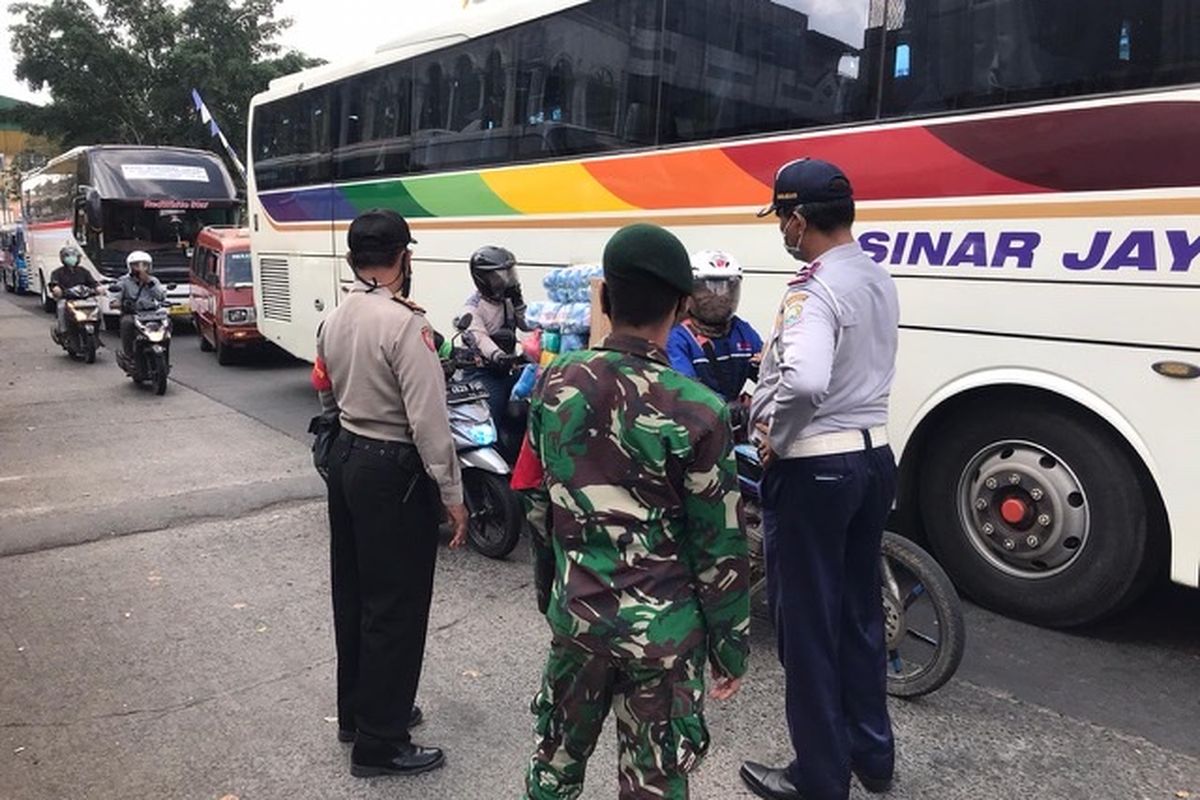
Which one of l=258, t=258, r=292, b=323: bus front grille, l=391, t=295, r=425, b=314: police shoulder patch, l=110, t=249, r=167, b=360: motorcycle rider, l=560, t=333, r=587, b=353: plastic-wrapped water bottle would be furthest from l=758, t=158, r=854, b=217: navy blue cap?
l=110, t=249, r=167, b=360: motorcycle rider

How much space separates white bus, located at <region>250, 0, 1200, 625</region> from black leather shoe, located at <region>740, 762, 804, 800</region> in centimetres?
190

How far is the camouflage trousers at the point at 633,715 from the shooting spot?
202cm

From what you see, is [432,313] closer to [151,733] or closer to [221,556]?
[221,556]

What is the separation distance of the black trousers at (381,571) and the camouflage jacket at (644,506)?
1073mm

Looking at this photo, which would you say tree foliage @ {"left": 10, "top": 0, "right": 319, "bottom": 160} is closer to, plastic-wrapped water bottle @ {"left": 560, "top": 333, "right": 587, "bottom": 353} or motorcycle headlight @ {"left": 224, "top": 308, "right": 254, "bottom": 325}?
motorcycle headlight @ {"left": 224, "top": 308, "right": 254, "bottom": 325}

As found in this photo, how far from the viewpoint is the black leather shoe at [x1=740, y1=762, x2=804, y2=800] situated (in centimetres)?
286

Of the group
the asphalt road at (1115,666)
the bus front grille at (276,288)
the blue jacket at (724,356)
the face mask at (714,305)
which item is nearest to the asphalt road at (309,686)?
the asphalt road at (1115,666)

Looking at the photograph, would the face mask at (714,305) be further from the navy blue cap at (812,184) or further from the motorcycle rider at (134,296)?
the motorcycle rider at (134,296)

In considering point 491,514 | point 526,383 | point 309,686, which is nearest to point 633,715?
point 309,686

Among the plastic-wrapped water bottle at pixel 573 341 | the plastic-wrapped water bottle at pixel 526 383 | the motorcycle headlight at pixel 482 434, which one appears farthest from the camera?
the motorcycle headlight at pixel 482 434

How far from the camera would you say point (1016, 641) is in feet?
13.4

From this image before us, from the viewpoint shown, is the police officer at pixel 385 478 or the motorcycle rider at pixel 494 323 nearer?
the police officer at pixel 385 478

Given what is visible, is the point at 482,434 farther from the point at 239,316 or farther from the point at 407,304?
the point at 239,316

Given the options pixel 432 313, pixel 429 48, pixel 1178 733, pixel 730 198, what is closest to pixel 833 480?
pixel 1178 733
